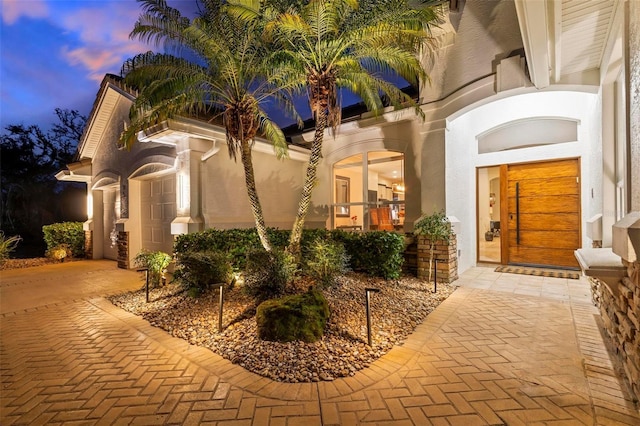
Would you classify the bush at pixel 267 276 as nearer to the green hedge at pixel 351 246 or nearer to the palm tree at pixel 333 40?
the palm tree at pixel 333 40

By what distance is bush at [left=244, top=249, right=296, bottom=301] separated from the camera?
471 centimetres

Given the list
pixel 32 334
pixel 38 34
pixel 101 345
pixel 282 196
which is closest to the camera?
pixel 101 345

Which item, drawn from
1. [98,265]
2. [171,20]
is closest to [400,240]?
[171,20]

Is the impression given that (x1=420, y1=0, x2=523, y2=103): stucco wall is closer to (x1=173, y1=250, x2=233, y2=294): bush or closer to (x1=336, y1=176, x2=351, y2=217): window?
(x1=336, y1=176, x2=351, y2=217): window

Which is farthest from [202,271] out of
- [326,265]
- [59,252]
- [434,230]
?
[59,252]

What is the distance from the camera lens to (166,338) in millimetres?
4016

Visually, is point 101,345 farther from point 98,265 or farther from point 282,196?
point 98,265

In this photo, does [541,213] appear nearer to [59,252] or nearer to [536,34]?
[536,34]

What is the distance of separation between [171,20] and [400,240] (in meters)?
6.54

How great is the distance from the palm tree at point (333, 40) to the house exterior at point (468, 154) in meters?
1.94

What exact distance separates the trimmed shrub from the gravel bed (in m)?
0.09

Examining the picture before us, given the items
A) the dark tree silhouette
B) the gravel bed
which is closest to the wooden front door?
the gravel bed

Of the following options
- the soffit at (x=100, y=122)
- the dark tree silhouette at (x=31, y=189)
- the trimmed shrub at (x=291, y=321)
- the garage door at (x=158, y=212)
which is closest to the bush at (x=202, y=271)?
the trimmed shrub at (x=291, y=321)

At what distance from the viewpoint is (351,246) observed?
6574 millimetres
